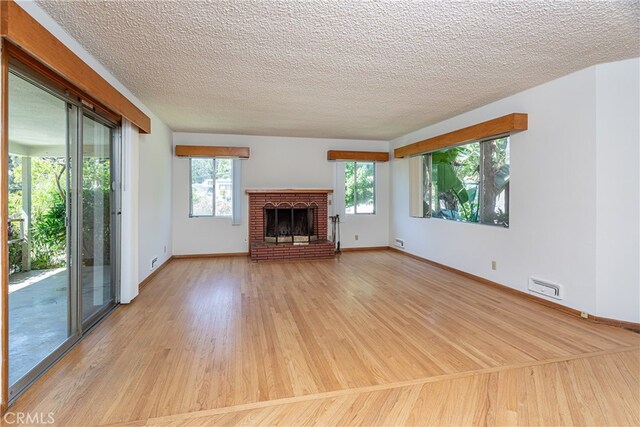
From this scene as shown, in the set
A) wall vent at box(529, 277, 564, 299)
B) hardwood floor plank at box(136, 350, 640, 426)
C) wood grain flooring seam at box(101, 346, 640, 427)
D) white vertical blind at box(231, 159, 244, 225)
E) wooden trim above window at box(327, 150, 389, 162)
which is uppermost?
wooden trim above window at box(327, 150, 389, 162)

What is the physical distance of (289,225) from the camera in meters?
6.35

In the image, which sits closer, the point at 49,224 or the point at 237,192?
the point at 49,224

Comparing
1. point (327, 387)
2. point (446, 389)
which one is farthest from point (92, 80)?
point (446, 389)

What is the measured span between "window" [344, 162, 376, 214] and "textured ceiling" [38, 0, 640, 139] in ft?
9.05

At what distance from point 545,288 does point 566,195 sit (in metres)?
1.03

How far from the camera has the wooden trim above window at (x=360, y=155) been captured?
6.42 metres

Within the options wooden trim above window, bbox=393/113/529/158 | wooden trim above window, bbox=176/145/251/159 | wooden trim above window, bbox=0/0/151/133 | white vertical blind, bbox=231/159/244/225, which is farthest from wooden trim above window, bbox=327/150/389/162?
wooden trim above window, bbox=0/0/151/133

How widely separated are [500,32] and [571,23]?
17.5 inches

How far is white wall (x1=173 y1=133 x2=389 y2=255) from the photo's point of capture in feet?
19.8

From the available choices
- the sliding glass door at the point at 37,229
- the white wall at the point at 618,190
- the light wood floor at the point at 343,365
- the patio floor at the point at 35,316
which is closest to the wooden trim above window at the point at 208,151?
the light wood floor at the point at 343,365

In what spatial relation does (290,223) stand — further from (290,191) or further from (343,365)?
(343,365)

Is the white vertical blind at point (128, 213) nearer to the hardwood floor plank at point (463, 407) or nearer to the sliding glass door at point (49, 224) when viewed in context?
the sliding glass door at point (49, 224)

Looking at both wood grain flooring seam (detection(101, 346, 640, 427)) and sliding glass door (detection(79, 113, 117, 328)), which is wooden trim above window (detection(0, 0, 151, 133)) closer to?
sliding glass door (detection(79, 113, 117, 328))

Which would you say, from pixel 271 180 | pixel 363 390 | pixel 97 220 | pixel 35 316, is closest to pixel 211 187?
pixel 271 180
